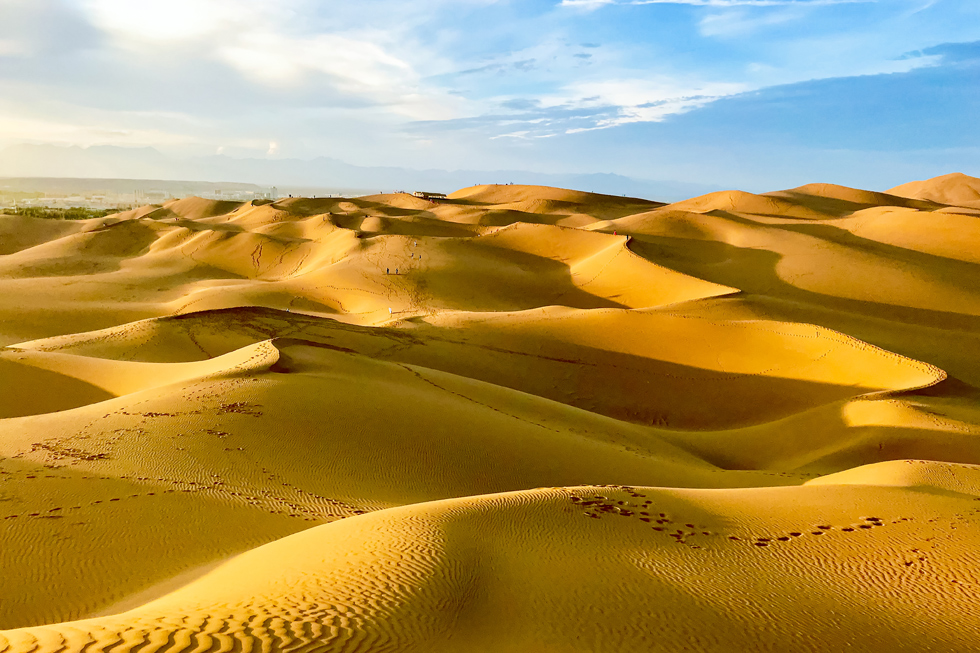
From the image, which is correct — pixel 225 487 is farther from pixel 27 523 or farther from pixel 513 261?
pixel 513 261

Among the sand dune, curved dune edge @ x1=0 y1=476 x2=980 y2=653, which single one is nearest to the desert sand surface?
curved dune edge @ x1=0 y1=476 x2=980 y2=653

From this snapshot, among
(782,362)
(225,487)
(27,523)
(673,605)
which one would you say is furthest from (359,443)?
(782,362)

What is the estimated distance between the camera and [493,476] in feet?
31.5

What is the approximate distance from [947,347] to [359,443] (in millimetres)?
20735

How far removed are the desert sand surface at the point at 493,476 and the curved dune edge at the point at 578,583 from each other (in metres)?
0.03

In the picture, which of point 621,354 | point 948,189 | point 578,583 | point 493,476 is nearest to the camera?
point 578,583

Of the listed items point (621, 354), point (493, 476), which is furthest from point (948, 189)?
point (493, 476)

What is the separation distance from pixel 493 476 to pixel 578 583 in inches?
179

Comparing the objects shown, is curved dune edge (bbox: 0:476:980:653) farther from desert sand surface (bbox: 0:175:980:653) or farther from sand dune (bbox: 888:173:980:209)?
sand dune (bbox: 888:173:980:209)

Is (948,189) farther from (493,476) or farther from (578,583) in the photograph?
(578,583)

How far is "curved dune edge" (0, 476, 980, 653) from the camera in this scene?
3.96 metres

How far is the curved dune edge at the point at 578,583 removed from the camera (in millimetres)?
3963

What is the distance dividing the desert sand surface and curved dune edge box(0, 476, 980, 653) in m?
0.03

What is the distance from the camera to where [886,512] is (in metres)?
7.13
